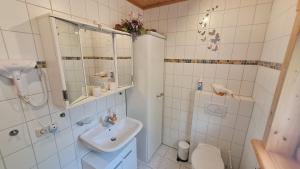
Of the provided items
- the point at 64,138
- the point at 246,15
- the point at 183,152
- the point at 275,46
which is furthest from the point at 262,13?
the point at 64,138

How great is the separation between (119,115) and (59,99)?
939 mm

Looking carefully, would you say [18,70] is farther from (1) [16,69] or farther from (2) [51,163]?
(2) [51,163]

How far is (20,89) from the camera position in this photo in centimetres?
82

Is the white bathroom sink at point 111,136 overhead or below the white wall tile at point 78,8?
below

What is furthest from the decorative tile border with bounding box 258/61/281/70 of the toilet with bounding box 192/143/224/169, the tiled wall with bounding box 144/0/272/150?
the toilet with bounding box 192/143/224/169

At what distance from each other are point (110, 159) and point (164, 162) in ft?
3.50

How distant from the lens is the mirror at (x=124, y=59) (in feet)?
4.92

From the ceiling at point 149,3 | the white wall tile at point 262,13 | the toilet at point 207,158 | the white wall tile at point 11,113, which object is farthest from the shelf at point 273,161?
the ceiling at point 149,3

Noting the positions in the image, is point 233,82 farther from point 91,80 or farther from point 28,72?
point 28,72

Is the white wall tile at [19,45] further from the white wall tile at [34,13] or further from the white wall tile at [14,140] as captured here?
the white wall tile at [14,140]

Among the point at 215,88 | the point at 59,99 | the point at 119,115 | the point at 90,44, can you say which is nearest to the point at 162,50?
the point at 215,88

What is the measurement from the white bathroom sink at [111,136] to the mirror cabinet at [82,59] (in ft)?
1.49

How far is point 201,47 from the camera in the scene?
172cm

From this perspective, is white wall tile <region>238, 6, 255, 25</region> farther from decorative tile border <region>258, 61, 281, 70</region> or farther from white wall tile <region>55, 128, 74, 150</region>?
white wall tile <region>55, 128, 74, 150</region>
